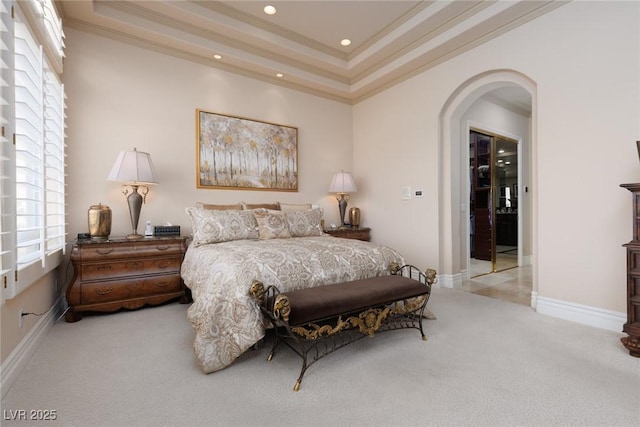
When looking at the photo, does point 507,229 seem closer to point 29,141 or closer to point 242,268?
point 242,268

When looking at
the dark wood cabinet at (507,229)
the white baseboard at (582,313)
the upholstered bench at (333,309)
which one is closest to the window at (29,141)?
the upholstered bench at (333,309)

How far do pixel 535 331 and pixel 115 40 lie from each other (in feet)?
17.7

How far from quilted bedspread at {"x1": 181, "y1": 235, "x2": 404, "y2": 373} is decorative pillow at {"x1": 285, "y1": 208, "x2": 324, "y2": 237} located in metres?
0.86

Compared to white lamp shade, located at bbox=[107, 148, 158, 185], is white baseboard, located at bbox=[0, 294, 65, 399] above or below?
below

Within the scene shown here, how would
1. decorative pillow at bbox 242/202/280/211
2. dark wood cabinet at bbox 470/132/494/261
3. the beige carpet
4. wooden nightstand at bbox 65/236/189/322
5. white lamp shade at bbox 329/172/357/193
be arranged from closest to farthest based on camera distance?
the beige carpet
wooden nightstand at bbox 65/236/189/322
decorative pillow at bbox 242/202/280/211
white lamp shade at bbox 329/172/357/193
dark wood cabinet at bbox 470/132/494/261

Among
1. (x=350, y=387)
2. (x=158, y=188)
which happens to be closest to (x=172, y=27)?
(x=158, y=188)

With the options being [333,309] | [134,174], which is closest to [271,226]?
[134,174]

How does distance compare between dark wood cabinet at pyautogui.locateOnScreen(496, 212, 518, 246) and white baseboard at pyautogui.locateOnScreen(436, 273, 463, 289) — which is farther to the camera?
dark wood cabinet at pyautogui.locateOnScreen(496, 212, 518, 246)

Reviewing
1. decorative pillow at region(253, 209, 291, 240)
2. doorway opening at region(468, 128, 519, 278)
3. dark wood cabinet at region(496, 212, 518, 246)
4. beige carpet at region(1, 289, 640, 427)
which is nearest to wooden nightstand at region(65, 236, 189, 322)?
beige carpet at region(1, 289, 640, 427)

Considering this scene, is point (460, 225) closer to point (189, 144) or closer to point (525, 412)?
point (525, 412)

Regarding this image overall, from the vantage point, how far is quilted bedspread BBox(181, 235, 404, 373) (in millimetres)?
1972

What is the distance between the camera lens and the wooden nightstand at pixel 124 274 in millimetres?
2893

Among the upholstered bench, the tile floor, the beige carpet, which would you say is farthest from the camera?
the tile floor

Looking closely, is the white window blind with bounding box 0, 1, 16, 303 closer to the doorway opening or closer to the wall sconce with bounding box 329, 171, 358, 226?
→ the wall sconce with bounding box 329, 171, 358, 226
